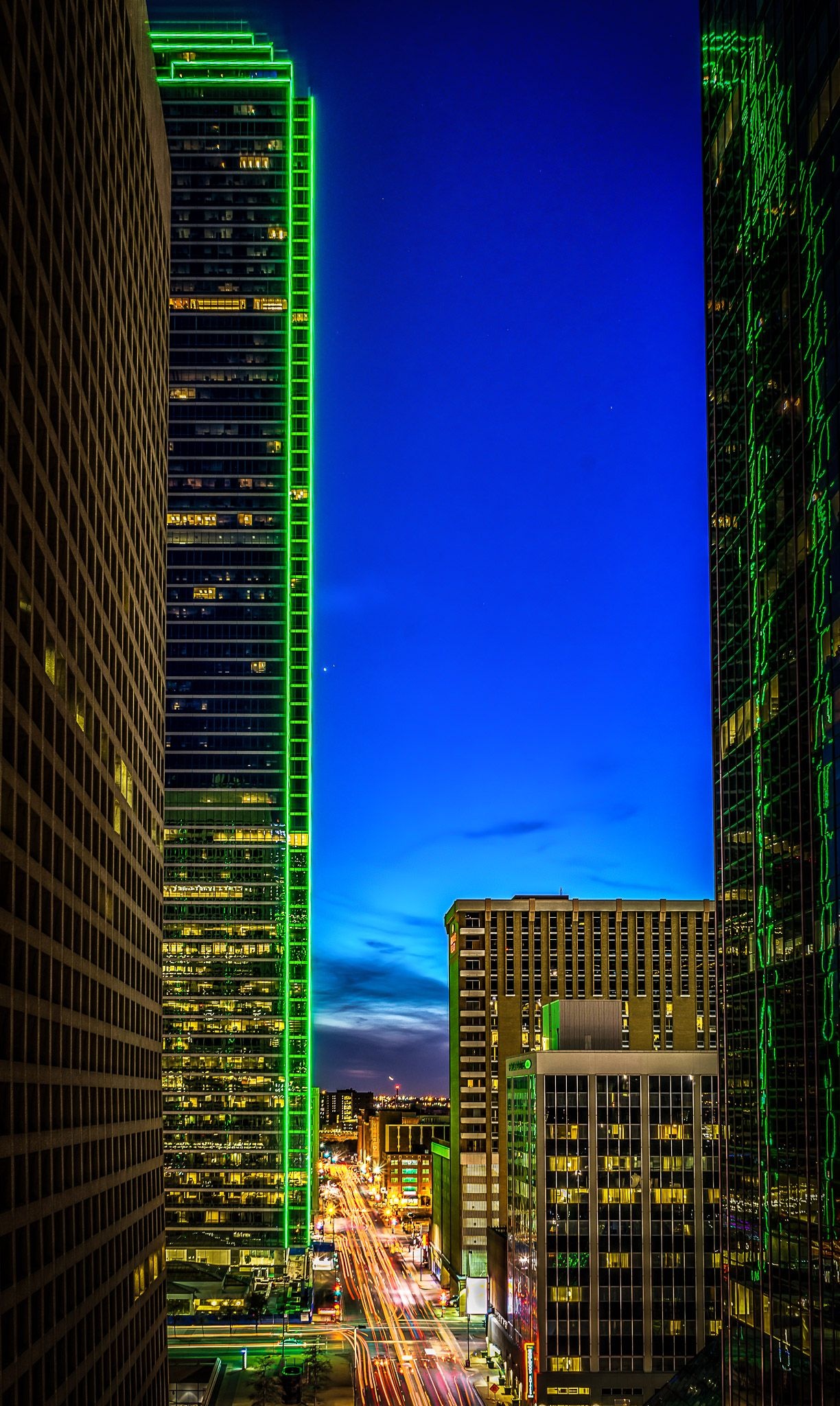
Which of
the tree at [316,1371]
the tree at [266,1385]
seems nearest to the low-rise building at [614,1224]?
the tree at [316,1371]

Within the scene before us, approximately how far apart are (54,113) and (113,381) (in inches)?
981

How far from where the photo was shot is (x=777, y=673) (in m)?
78.6

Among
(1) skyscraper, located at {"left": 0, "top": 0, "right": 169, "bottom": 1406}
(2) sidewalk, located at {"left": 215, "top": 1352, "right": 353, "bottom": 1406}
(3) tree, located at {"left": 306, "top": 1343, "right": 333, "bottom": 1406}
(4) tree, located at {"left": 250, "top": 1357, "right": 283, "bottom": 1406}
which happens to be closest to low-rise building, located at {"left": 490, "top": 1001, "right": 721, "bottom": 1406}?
(2) sidewalk, located at {"left": 215, "top": 1352, "right": 353, "bottom": 1406}

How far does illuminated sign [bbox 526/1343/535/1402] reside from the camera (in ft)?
438

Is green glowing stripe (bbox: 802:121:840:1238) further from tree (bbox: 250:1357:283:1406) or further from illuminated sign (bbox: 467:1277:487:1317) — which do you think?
illuminated sign (bbox: 467:1277:487:1317)

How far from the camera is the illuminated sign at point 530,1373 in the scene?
5261 inches

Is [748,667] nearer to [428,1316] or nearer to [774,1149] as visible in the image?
[774,1149]

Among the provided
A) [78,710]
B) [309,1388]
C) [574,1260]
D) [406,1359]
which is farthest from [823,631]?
[406,1359]

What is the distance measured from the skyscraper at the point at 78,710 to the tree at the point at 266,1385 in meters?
21.6

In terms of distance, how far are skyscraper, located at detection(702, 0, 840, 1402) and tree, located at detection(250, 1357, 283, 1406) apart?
50.2 m

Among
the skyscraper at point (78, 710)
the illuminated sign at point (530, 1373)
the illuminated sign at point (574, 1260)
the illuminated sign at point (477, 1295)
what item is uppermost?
the skyscraper at point (78, 710)

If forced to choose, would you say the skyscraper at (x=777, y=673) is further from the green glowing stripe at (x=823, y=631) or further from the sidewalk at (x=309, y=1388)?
the sidewalk at (x=309, y=1388)

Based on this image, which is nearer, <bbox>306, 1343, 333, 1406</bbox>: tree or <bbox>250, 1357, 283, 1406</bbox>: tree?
<bbox>250, 1357, 283, 1406</bbox>: tree

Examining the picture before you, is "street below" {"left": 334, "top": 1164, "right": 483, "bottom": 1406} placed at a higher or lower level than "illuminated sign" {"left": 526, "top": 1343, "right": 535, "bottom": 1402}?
lower
